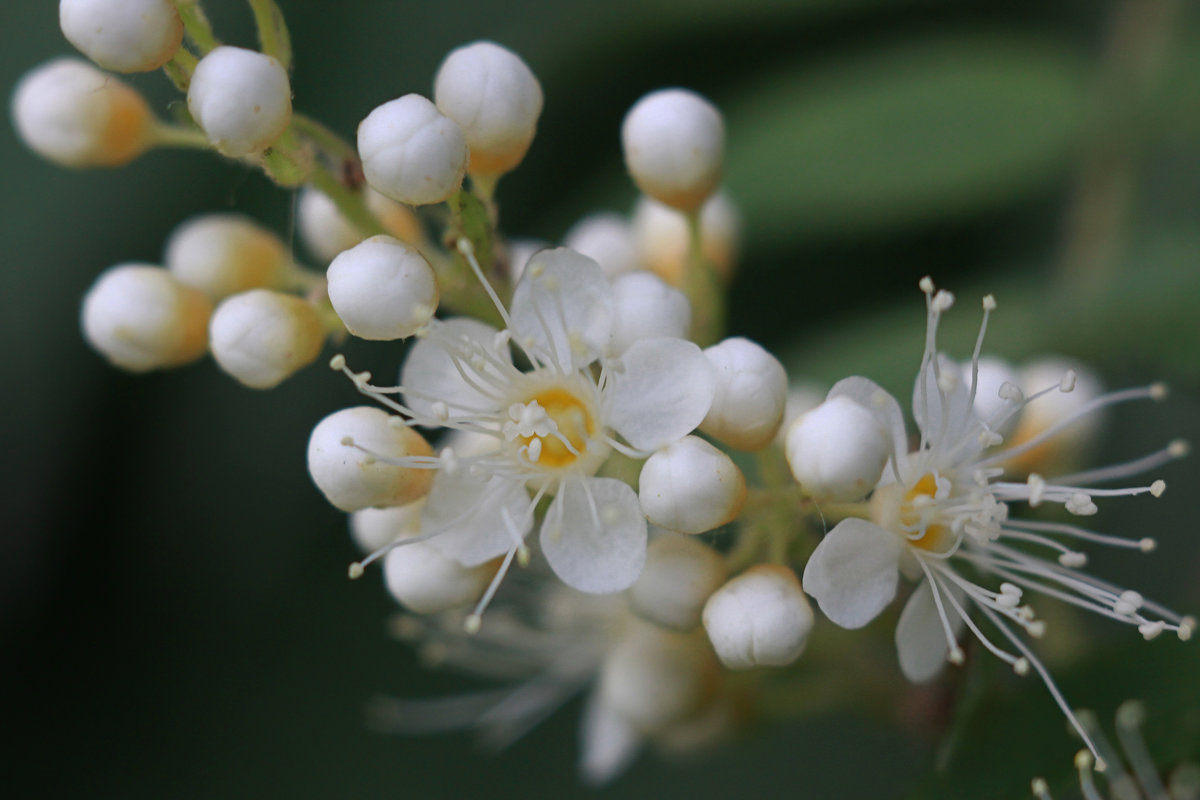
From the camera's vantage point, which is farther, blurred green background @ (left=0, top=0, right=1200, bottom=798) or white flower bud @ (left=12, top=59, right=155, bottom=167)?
blurred green background @ (left=0, top=0, right=1200, bottom=798)

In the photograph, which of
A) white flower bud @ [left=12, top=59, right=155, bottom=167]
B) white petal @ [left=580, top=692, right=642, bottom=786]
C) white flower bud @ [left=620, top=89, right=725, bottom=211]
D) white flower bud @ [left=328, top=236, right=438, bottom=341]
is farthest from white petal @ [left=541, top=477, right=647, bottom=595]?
white flower bud @ [left=12, top=59, right=155, bottom=167]

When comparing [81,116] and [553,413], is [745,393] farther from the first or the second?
[81,116]

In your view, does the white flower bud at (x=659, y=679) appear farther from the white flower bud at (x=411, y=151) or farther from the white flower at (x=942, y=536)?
the white flower bud at (x=411, y=151)

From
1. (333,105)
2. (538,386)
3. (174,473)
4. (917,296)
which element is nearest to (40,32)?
(333,105)

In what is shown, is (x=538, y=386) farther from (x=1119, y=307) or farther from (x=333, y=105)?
(x=333, y=105)

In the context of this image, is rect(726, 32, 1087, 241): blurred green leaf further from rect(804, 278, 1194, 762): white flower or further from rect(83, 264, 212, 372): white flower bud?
rect(83, 264, 212, 372): white flower bud

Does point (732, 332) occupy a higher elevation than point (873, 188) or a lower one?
lower

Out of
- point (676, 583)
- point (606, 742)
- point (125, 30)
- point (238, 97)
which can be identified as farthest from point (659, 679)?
point (125, 30)
